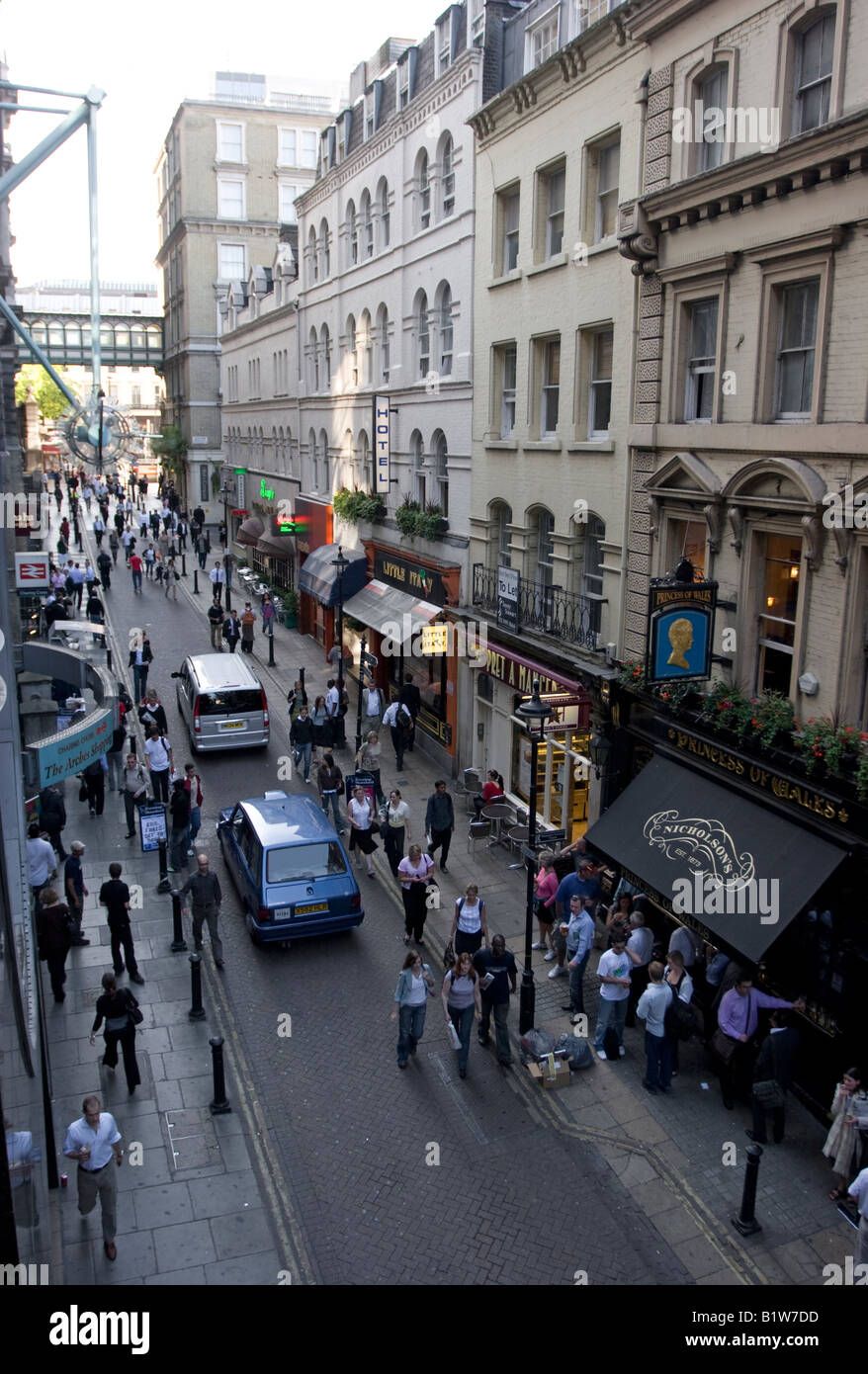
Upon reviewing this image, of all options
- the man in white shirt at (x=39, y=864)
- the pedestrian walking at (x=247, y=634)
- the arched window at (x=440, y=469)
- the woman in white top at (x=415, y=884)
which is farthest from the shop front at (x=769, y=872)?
the pedestrian walking at (x=247, y=634)

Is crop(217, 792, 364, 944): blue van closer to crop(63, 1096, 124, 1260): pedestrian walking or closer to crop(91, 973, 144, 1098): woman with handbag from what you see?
crop(91, 973, 144, 1098): woman with handbag

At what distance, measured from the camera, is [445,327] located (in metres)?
23.3

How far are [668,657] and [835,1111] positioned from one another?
553 centimetres

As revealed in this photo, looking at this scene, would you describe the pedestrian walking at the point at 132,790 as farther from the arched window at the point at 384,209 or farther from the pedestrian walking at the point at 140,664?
the arched window at the point at 384,209

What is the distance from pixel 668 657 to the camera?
13031 millimetres

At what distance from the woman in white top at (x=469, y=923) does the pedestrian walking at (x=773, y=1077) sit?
12.8 feet

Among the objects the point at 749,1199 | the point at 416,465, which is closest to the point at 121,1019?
the point at 749,1199

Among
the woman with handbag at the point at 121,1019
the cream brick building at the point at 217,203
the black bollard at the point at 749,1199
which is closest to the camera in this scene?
the black bollard at the point at 749,1199

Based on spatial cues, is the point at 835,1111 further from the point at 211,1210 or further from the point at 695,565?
the point at 695,565

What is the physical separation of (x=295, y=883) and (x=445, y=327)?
1418 centimetres

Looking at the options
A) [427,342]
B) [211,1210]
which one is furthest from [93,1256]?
[427,342]

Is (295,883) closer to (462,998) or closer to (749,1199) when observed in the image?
(462,998)

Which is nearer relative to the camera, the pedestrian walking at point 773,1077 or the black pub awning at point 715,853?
the pedestrian walking at point 773,1077

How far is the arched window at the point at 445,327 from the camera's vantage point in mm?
23172
